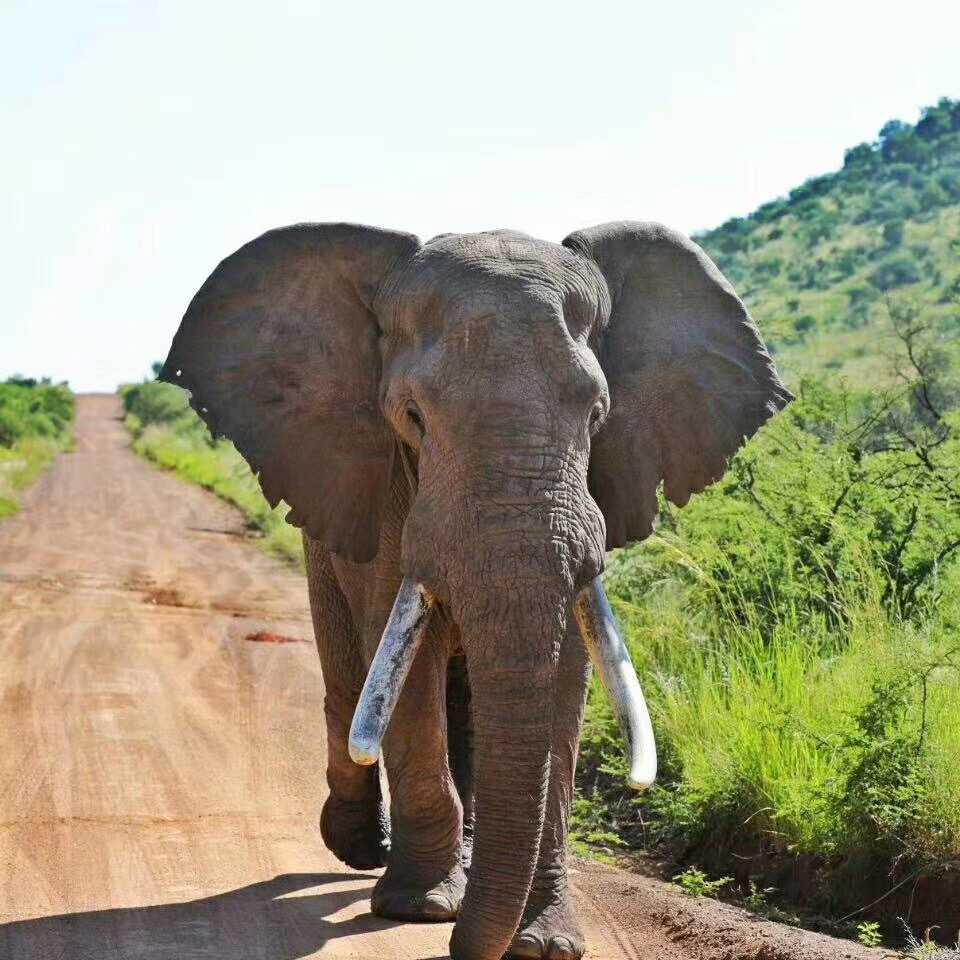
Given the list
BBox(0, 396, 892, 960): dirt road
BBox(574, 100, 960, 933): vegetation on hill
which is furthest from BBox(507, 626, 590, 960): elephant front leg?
BBox(574, 100, 960, 933): vegetation on hill

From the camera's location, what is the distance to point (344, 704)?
21.9 ft

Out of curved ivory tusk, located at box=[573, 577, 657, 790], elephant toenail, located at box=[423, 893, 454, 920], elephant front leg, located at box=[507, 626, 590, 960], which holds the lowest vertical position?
elephant toenail, located at box=[423, 893, 454, 920]

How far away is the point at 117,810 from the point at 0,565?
35.0 ft

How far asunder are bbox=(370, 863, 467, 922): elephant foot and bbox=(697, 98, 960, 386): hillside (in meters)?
5.79

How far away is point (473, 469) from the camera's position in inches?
182

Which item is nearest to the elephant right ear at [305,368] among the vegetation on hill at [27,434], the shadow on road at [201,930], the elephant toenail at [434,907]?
the elephant toenail at [434,907]

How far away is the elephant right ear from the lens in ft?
18.6

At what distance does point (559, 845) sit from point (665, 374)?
170 cm

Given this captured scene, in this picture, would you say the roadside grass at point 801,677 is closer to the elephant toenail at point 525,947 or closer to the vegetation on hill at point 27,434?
the elephant toenail at point 525,947

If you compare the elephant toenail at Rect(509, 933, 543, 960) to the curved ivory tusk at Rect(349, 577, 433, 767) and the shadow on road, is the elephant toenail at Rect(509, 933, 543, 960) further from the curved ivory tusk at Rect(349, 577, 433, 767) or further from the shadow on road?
the curved ivory tusk at Rect(349, 577, 433, 767)

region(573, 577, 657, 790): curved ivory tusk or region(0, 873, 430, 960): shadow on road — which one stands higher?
region(573, 577, 657, 790): curved ivory tusk

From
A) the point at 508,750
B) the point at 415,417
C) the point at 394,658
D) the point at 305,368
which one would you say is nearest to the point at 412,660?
the point at 394,658

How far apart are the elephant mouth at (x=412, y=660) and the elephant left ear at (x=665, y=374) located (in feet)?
2.62

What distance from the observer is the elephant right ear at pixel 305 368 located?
18.6 ft
